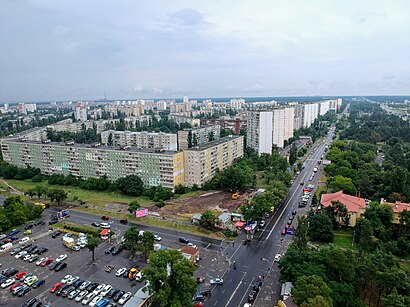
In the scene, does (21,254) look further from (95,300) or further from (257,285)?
(257,285)

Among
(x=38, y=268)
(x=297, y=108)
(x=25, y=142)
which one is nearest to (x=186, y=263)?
(x=38, y=268)

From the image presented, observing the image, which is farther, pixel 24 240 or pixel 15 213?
pixel 15 213

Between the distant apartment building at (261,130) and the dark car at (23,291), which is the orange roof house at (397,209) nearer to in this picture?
the dark car at (23,291)

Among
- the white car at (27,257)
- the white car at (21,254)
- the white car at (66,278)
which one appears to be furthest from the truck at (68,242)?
the white car at (66,278)

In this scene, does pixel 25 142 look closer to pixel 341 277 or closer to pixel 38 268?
pixel 38 268

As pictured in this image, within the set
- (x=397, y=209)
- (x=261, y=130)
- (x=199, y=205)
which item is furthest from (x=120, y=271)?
(x=261, y=130)

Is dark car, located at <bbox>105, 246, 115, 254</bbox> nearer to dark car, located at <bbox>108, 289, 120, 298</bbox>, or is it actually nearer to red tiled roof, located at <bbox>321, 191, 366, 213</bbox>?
dark car, located at <bbox>108, 289, 120, 298</bbox>
